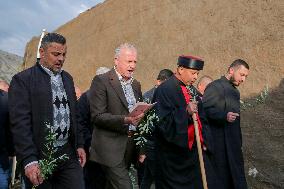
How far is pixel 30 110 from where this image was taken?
3.82 m

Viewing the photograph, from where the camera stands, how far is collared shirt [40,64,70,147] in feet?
13.0

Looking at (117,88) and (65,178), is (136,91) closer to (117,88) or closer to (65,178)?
(117,88)

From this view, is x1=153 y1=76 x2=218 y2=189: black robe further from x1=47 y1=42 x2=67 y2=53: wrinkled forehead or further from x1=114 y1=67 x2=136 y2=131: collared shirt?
x1=47 y1=42 x2=67 y2=53: wrinkled forehead

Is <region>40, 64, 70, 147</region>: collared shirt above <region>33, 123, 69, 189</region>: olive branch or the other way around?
above

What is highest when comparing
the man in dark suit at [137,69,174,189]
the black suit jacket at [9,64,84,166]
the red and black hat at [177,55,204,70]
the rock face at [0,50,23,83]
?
the rock face at [0,50,23,83]

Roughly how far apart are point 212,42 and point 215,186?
376 inches

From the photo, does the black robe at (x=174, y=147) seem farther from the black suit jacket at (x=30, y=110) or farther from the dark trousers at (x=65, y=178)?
the black suit jacket at (x=30, y=110)

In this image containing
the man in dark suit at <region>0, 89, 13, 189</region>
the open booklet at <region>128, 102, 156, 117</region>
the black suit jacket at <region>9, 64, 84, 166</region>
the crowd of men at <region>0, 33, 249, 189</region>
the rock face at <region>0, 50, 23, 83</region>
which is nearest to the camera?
the black suit jacket at <region>9, 64, 84, 166</region>

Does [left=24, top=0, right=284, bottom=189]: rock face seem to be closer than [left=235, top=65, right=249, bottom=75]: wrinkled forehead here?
No

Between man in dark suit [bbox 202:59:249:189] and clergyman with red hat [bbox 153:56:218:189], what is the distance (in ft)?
3.71

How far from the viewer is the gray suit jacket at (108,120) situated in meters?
4.70

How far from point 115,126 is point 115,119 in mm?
81

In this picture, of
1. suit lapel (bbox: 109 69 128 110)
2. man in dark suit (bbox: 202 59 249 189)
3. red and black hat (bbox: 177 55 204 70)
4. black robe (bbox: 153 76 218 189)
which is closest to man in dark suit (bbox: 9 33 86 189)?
suit lapel (bbox: 109 69 128 110)

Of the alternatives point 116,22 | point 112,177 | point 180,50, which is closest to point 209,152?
point 112,177
